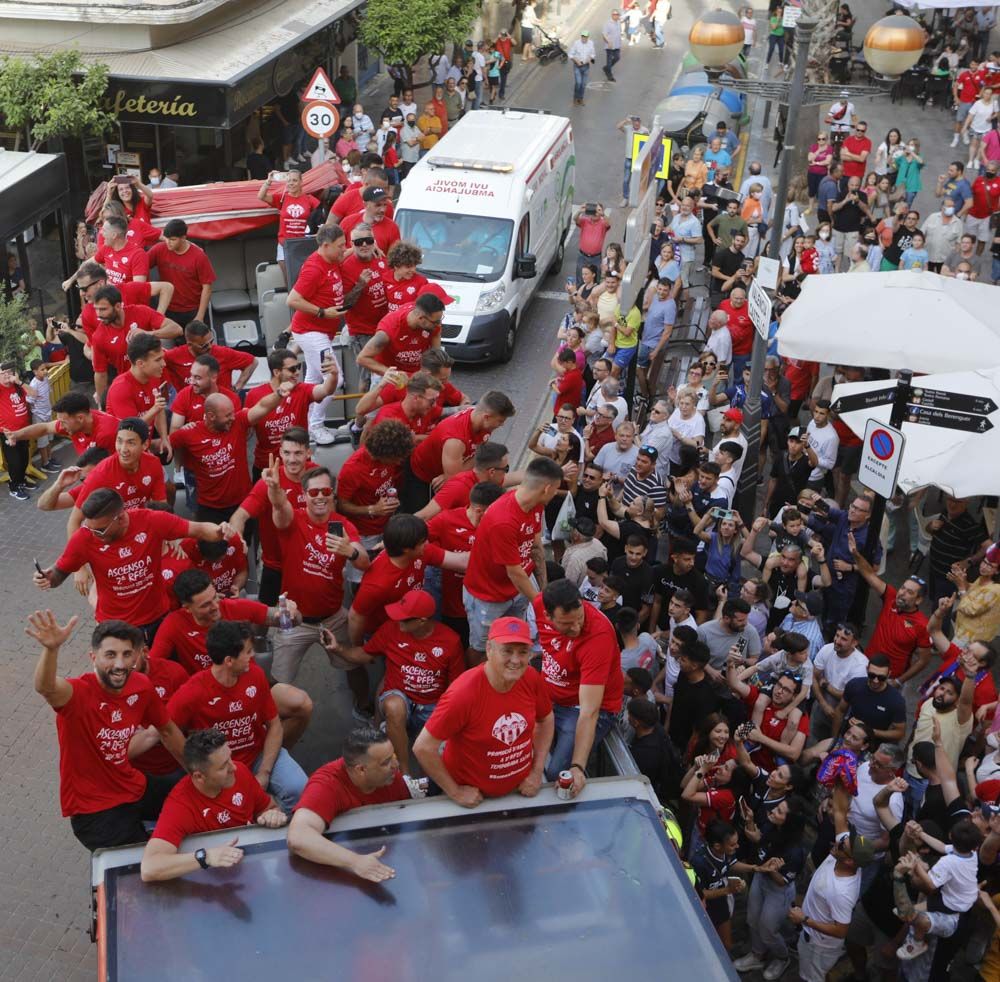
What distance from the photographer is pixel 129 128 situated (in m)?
21.1

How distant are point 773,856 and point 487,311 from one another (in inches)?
389

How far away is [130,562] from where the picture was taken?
26.7 ft

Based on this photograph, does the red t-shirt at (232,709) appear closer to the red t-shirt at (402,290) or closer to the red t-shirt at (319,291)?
the red t-shirt at (319,291)

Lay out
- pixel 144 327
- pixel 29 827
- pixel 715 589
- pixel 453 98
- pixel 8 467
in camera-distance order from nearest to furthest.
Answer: pixel 29 827 < pixel 715 589 < pixel 144 327 < pixel 8 467 < pixel 453 98

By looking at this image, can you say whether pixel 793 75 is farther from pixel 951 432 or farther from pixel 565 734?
pixel 565 734

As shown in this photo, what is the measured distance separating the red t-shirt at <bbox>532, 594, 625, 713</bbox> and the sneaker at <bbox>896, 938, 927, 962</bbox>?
2.40 metres

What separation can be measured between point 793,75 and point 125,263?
6653 mm

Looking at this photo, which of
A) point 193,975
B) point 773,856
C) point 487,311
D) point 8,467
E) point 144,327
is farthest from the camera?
point 487,311

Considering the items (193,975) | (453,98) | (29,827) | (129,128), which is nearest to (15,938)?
(29,827)

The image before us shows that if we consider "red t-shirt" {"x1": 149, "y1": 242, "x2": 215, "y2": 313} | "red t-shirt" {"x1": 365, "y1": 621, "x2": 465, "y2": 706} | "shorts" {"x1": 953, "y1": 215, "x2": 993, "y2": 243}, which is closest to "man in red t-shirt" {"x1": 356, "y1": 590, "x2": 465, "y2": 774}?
"red t-shirt" {"x1": 365, "y1": 621, "x2": 465, "y2": 706}

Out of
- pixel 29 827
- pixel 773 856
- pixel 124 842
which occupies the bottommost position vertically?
pixel 29 827

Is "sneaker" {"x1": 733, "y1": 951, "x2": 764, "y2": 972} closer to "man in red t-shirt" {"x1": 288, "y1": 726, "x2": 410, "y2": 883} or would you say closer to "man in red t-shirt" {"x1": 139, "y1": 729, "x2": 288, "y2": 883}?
"man in red t-shirt" {"x1": 288, "y1": 726, "x2": 410, "y2": 883}

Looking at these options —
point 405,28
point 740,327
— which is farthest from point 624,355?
point 405,28

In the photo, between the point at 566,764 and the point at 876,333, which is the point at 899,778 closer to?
the point at 566,764
